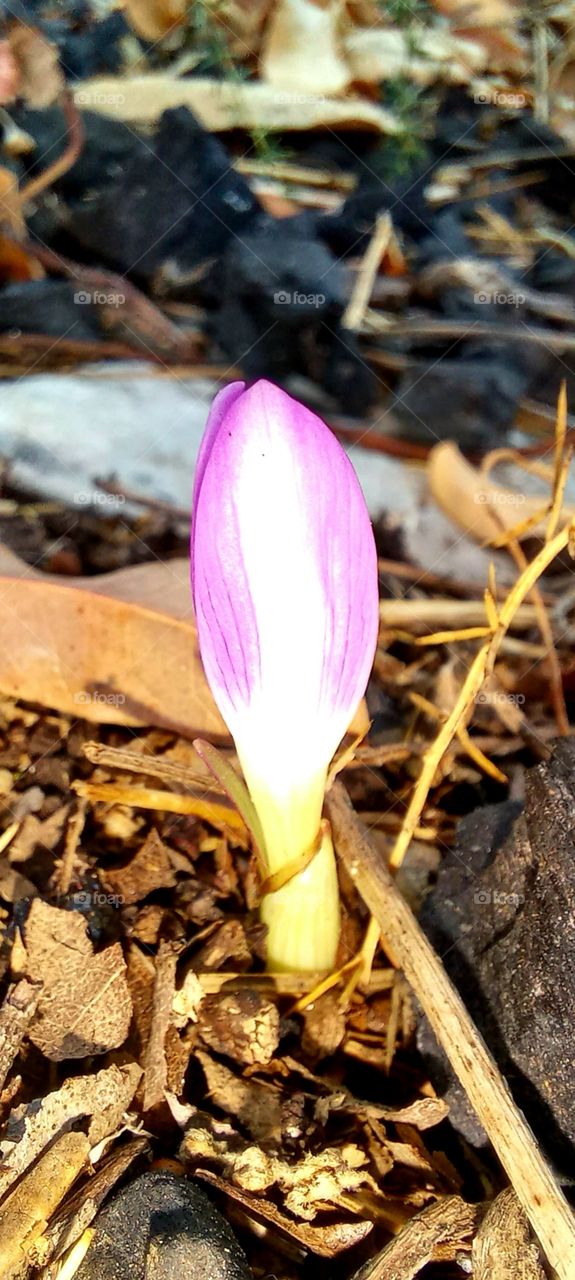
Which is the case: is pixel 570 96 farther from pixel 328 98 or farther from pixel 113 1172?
pixel 113 1172

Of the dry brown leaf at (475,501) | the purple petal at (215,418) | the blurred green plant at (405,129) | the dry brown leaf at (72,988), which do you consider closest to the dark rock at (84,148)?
the blurred green plant at (405,129)

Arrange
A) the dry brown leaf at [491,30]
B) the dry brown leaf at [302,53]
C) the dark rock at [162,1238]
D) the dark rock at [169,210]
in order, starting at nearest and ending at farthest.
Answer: the dark rock at [162,1238] < the dark rock at [169,210] < the dry brown leaf at [302,53] < the dry brown leaf at [491,30]

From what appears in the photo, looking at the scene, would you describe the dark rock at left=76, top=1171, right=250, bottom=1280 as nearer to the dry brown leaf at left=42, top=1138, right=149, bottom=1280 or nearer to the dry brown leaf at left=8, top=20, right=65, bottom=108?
the dry brown leaf at left=42, top=1138, right=149, bottom=1280

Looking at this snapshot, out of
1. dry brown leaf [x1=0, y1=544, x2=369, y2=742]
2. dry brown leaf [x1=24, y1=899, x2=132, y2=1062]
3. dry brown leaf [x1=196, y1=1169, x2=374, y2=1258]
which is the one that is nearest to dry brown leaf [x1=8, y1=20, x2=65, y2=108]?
dry brown leaf [x1=0, y1=544, x2=369, y2=742]

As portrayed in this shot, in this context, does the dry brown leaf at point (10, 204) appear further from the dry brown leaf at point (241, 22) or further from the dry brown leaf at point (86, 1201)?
the dry brown leaf at point (86, 1201)

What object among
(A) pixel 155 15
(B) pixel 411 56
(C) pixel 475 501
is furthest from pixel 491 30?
(C) pixel 475 501

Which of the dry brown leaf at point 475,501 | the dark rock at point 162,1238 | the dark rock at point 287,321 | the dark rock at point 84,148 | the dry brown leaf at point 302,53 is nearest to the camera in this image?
the dark rock at point 162,1238

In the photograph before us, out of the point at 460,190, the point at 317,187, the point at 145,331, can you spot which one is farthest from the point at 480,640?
Result: the point at 460,190

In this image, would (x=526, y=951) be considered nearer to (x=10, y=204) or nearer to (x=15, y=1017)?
(x=15, y=1017)
